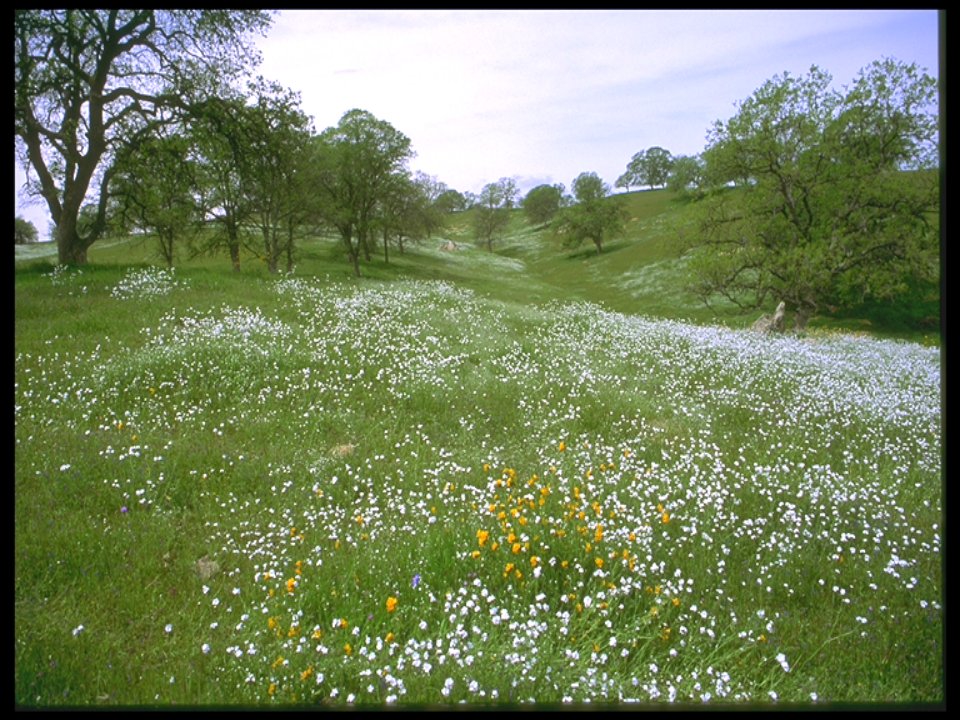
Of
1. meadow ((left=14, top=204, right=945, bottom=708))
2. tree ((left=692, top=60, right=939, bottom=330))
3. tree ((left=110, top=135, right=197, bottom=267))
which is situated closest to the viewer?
meadow ((left=14, top=204, right=945, bottom=708))

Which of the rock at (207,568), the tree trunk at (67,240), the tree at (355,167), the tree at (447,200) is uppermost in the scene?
the tree at (447,200)

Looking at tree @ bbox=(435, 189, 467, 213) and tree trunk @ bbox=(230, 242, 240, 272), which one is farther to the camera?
tree @ bbox=(435, 189, 467, 213)

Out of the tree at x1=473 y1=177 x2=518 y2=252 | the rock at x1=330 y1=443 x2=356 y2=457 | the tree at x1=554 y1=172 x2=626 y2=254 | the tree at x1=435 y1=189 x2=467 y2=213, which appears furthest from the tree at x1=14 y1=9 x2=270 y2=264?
the tree at x1=473 y1=177 x2=518 y2=252

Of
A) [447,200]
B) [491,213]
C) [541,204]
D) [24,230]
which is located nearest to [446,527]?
[24,230]

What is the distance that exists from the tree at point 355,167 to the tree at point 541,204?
187 ft

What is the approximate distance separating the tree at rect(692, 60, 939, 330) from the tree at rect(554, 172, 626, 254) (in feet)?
126

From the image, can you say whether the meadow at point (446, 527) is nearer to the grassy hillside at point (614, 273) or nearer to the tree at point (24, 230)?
the tree at point (24, 230)

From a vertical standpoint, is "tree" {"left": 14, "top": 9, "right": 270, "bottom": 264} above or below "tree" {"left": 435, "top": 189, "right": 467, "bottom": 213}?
below

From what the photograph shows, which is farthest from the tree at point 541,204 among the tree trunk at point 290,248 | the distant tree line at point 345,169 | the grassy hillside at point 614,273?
the tree trunk at point 290,248

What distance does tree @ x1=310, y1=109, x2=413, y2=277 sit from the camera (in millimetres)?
29766

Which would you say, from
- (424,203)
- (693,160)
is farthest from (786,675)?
(424,203)

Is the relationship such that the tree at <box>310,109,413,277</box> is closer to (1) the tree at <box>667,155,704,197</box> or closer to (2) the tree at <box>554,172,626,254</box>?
(1) the tree at <box>667,155,704,197</box>

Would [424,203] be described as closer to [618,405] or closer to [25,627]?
[618,405]

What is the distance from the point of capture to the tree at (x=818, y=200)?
1925 cm
